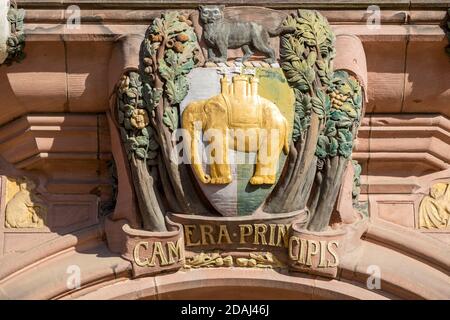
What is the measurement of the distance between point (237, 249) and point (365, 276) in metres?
0.55

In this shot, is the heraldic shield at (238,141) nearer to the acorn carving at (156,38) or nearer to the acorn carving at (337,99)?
the acorn carving at (337,99)

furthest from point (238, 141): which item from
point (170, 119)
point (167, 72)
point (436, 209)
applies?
point (436, 209)

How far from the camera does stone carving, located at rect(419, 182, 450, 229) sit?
6270mm

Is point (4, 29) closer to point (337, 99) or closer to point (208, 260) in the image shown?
point (208, 260)

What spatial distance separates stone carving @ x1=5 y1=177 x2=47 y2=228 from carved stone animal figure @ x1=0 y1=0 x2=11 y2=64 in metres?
0.59

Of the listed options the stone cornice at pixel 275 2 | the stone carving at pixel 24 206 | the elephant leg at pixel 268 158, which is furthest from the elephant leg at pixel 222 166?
the stone carving at pixel 24 206

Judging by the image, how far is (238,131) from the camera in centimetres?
593

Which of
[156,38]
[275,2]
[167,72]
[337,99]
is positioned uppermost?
[275,2]

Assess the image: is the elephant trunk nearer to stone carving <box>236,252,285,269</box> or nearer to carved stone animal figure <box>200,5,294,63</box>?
carved stone animal figure <box>200,5,294,63</box>

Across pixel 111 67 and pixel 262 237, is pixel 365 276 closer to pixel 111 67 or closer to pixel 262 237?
pixel 262 237

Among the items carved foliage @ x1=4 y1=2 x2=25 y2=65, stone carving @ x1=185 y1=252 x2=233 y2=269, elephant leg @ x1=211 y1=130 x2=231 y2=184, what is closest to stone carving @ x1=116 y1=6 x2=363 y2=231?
elephant leg @ x1=211 y1=130 x2=231 y2=184

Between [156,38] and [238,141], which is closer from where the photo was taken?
[238,141]

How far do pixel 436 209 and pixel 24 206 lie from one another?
182 centimetres

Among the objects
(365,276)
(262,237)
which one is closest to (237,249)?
(262,237)
